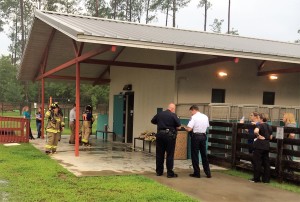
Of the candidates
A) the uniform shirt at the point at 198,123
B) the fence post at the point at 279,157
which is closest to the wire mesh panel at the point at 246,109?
the uniform shirt at the point at 198,123

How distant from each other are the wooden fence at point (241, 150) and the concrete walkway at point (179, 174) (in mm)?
561

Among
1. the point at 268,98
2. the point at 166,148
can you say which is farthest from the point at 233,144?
the point at 268,98

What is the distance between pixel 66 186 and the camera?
296 inches

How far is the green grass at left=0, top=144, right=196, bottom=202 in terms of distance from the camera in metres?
6.74

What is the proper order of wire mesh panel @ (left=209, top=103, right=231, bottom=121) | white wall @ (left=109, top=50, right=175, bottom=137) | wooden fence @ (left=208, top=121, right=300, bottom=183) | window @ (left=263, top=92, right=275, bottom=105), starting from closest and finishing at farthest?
wooden fence @ (left=208, top=121, right=300, bottom=183) → wire mesh panel @ (left=209, top=103, right=231, bottom=121) → white wall @ (left=109, top=50, right=175, bottom=137) → window @ (left=263, top=92, right=275, bottom=105)

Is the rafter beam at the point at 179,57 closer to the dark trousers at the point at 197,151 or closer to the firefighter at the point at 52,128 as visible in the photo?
the firefighter at the point at 52,128

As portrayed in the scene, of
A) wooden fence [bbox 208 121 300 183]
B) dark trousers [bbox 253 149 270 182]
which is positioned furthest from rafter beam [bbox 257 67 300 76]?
dark trousers [bbox 253 149 270 182]

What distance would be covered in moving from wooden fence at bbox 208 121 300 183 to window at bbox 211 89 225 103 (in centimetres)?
262

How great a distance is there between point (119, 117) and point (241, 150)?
782cm

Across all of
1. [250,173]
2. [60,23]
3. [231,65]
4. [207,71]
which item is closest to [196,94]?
[207,71]

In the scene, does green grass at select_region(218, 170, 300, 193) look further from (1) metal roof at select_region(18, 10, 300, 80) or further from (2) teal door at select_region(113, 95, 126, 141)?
(2) teal door at select_region(113, 95, 126, 141)

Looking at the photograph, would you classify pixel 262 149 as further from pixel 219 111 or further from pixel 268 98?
pixel 268 98

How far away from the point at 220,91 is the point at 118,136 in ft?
18.0

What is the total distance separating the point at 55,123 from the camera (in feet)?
39.7
